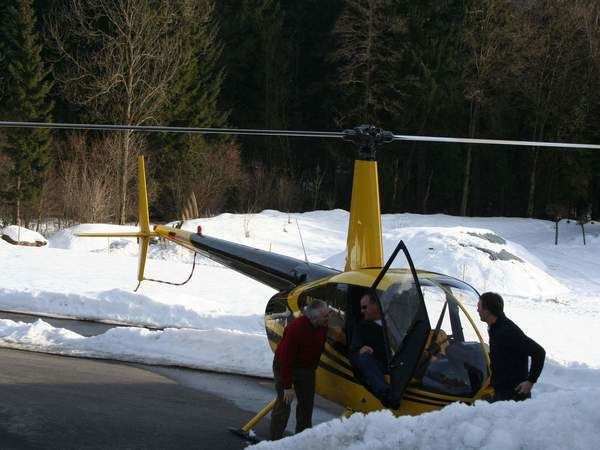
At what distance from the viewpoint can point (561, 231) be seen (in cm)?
3356

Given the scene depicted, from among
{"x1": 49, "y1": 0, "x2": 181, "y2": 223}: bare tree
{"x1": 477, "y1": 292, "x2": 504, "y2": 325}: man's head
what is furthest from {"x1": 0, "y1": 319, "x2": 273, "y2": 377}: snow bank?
{"x1": 49, "y1": 0, "x2": 181, "y2": 223}: bare tree

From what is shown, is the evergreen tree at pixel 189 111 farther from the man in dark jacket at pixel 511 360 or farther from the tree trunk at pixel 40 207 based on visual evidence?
the man in dark jacket at pixel 511 360

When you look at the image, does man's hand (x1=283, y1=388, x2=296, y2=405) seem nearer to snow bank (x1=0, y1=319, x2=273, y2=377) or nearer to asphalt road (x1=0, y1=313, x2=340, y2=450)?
asphalt road (x1=0, y1=313, x2=340, y2=450)

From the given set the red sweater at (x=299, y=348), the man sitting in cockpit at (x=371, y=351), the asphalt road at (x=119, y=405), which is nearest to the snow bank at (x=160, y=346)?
the asphalt road at (x=119, y=405)

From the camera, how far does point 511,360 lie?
652cm

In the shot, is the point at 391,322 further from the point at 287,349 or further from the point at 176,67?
the point at 176,67

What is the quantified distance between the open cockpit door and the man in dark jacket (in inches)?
24.1

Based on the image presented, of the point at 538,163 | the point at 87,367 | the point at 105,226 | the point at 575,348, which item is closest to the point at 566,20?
the point at 538,163

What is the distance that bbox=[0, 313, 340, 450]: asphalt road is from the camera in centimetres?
732

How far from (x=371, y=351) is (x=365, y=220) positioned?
6.31ft

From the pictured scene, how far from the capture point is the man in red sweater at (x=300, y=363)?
6844 mm

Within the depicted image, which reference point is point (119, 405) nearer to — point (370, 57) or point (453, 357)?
point (453, 357)

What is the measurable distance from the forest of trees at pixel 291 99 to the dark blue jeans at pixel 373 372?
23423 mm

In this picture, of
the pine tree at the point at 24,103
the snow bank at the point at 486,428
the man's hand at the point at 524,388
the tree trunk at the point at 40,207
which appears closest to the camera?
the snow bank at the point at 486,428
